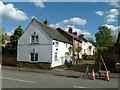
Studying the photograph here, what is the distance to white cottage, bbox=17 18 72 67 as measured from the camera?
29.8 meters

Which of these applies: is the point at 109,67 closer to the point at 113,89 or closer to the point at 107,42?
the point at 113,89

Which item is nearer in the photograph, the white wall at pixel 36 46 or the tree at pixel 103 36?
the white wall at pixel 36 46

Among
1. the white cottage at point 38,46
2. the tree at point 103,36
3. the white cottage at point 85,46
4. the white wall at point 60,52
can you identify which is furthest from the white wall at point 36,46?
the tree at point 103,36

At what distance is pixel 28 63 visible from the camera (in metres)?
30.9

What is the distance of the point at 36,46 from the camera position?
100 ft

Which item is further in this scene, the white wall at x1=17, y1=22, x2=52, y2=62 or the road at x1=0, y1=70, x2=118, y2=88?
the white wall at x1=17, y1=22, x2=52, y2=62

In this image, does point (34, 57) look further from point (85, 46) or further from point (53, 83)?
point (85, 46)

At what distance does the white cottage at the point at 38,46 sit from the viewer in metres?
29.8

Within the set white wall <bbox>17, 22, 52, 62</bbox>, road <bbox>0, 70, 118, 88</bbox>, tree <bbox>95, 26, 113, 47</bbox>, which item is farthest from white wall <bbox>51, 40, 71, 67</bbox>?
tree <bbox>95, 26, 113, 47</bbox>

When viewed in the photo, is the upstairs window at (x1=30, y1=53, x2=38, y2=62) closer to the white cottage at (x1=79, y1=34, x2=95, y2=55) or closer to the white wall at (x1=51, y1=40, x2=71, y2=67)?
the white wall at (x1=51, y1=40, x2=71, y2=67)

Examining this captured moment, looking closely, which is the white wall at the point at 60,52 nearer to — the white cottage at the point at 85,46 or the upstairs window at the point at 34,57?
the upstairs window at the point at 34,57

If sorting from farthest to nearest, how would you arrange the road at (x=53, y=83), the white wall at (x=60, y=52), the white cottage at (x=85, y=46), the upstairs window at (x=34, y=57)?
the white cottage at (x=85, y=46) < the upstairs window at (x=34, y=57) < the white wall at (x=60, y=52) < the road at (x=53, y=83)

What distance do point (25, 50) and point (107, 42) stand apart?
59.3 meters

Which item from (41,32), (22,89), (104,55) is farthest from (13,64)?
(22,89)
